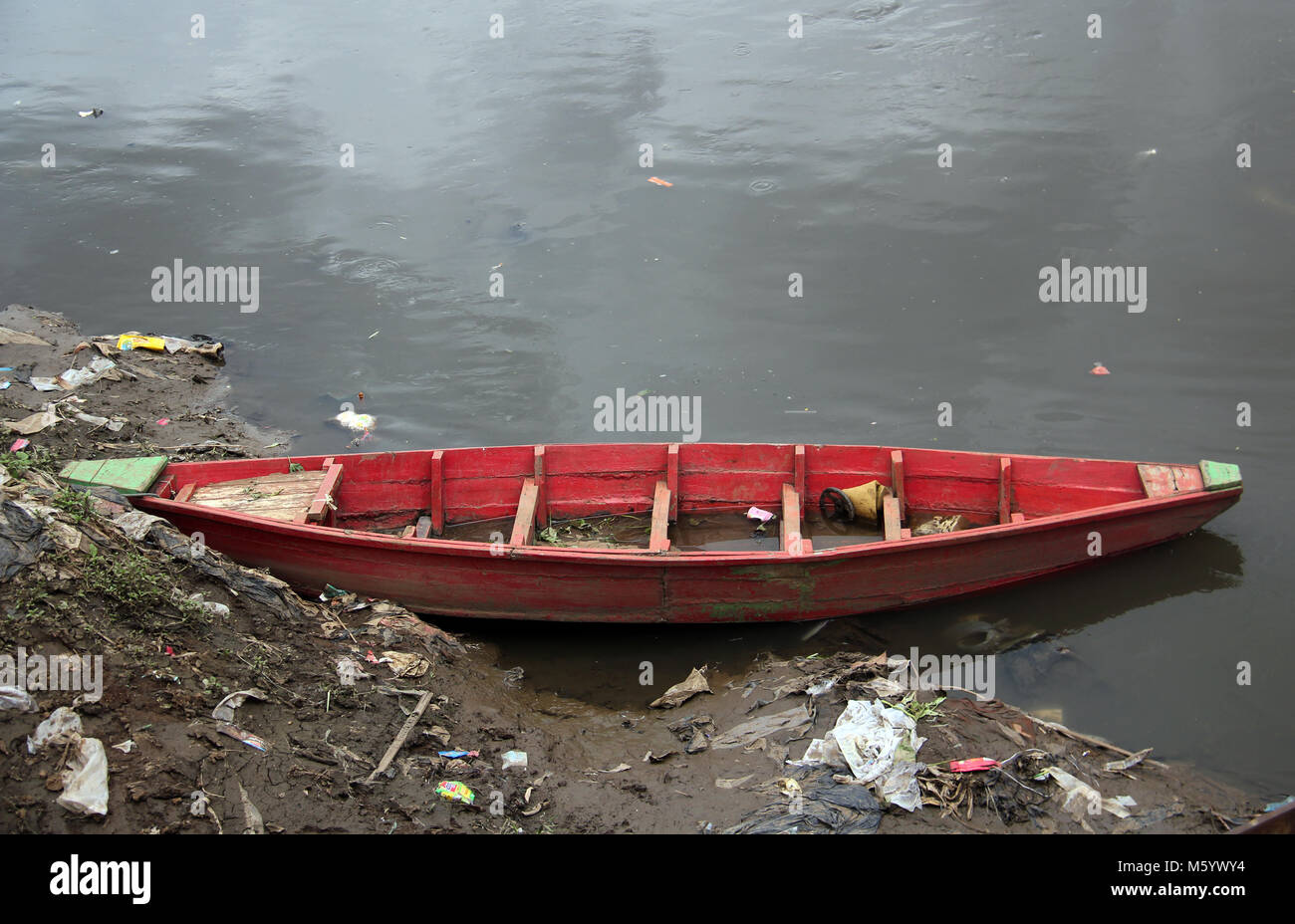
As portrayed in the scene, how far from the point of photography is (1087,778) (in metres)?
6.71

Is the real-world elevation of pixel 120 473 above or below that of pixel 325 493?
above

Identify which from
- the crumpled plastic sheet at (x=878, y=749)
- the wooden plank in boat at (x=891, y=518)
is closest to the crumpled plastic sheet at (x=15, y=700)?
the crumpled plastic sheet at (x=878, y=749)

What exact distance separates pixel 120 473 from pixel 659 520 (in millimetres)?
4626

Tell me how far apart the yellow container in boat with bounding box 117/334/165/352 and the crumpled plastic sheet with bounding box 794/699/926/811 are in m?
9.72

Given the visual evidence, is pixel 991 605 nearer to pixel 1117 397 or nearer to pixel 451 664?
pixel 1117 397

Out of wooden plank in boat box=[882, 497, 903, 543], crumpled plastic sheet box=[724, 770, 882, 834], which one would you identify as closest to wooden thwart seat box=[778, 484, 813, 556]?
wooden plank in boat box=[882, 497, 903, 543]

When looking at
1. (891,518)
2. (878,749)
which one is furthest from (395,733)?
(891,518)

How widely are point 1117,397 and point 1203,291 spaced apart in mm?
2195

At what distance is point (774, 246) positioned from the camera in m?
13.2

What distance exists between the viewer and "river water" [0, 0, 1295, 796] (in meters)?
8.80

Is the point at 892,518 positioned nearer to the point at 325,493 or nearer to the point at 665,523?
the point at 665,523

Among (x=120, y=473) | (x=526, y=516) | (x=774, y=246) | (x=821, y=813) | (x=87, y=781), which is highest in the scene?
(x=774, y=246)

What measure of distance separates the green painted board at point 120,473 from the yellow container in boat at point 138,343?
13.0ft

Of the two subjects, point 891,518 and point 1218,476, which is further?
point 891,518
